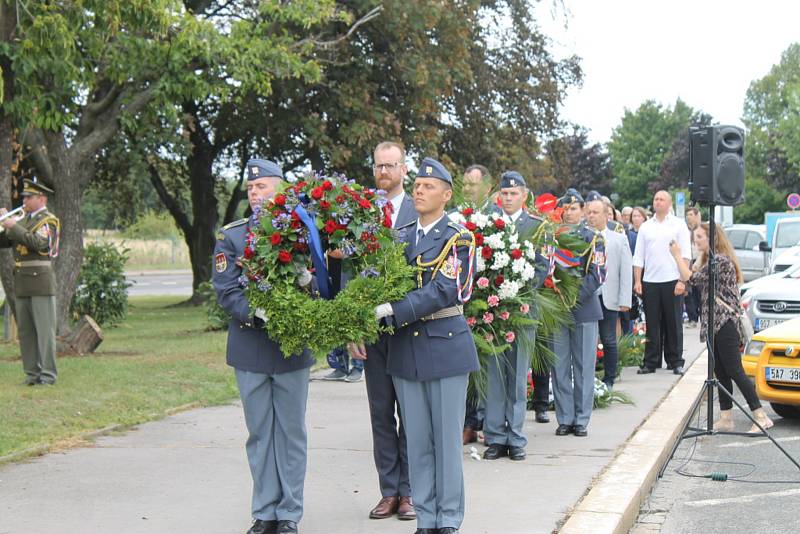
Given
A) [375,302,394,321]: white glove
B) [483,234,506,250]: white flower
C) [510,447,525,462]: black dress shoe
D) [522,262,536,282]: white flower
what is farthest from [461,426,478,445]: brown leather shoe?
[375,302,394,321]: white glove

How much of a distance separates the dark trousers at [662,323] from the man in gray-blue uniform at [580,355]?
5.01 meters

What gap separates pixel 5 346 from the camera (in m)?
17.3

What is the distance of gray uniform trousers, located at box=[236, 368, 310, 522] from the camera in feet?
19.1

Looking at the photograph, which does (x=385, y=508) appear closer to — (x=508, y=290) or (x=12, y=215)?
(x=508, y=290)

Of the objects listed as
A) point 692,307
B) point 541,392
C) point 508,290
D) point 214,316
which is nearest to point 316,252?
point 508,290

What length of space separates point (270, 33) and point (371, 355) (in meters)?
13.0

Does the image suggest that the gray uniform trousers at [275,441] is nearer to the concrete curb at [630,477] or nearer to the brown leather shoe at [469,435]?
the concrete curb at [630,477]

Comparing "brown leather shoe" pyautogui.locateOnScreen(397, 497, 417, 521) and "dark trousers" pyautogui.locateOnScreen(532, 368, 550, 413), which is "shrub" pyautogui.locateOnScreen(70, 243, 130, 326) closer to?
"dark trousers" pyautogui.locateOnScreen(532, 368, 550, 413)

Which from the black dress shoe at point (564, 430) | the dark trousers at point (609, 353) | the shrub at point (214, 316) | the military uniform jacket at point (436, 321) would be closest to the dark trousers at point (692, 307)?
the shrub at point (214, 316)

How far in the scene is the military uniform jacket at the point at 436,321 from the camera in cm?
551

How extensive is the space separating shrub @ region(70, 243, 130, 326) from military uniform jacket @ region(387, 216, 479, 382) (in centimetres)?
1633

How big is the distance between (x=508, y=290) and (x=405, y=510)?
2240 mm

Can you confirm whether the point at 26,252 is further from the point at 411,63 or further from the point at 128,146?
the point at 411,63

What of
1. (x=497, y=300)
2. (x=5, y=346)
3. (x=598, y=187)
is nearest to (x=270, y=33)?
(x=5, y=346)
